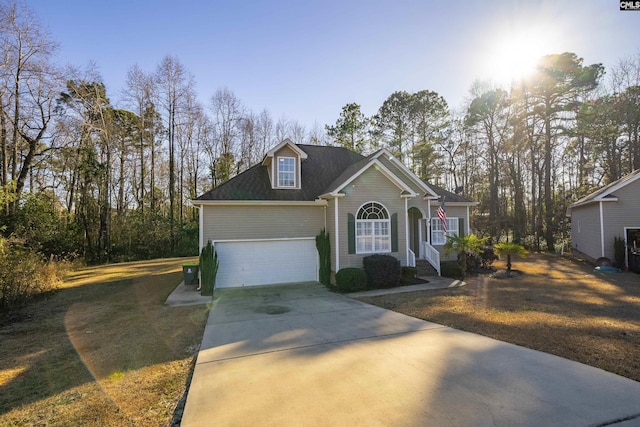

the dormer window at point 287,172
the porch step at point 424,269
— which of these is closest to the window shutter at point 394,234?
the porch step at point 424,269

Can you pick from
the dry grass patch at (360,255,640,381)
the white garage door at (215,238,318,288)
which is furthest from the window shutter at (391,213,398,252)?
the white garage door at (215,238,318,288)

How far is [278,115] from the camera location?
2886 centimetres

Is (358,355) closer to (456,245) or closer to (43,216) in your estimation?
(456,245)

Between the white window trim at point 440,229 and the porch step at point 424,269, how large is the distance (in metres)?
1.46

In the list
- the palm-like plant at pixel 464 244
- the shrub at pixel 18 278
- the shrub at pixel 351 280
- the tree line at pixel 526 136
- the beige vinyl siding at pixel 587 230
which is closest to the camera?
the shrub at pixel 18 278

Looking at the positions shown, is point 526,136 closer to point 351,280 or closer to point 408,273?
point 408,273

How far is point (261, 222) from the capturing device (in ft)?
43.1

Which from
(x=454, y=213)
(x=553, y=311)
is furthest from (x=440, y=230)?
(x=553, y=311)

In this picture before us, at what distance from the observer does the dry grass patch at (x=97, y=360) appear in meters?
3.87

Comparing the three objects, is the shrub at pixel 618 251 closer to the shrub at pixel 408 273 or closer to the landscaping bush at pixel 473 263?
the landscaping bush at pixel 473 263

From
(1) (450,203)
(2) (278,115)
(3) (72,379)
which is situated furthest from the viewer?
(2) (278,115)

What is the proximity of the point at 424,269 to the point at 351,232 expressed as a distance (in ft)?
14.7

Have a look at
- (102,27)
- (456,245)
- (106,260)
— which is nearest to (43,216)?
(106,260)

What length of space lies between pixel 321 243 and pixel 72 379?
958 centimetres
